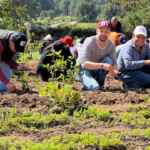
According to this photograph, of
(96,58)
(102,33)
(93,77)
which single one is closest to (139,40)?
(102,33)

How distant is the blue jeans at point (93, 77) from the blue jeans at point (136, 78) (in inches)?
13.9

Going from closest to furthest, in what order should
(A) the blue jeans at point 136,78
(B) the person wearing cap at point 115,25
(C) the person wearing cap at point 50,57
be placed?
(A) the blue jeans at point 136,78, (C) the person wearing cap at point 50,57, (B) the person wearing cap at point 115,25

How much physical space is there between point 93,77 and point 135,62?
2.52 feet

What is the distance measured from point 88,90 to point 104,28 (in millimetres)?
1036

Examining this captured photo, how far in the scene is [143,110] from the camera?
7.44 meters

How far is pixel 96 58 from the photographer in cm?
962

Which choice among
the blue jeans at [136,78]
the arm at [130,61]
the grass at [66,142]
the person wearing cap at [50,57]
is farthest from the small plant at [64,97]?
the person wearing cap at [50,57]

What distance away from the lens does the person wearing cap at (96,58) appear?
9.33m

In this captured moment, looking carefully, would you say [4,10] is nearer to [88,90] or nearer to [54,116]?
[88,90]

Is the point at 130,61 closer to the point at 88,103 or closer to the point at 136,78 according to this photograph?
the point at 136,78

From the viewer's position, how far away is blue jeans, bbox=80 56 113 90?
9.44 m

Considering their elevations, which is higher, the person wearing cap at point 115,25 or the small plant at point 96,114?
the person wearing cap at point 115,25

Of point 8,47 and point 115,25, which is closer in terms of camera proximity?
point 8,47

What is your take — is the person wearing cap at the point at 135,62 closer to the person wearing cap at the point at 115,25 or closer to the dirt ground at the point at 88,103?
the dirt ground at the point at 88,103
